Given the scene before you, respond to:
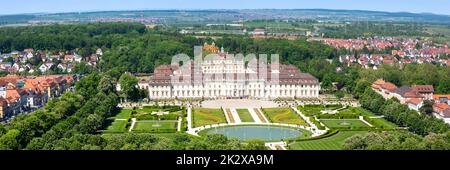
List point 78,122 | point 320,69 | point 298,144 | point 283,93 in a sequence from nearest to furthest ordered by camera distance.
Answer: point 298,144 < point 78,122 < point 283,93 < point 320,69

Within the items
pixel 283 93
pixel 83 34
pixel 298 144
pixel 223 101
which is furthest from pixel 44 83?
pixel 83 34

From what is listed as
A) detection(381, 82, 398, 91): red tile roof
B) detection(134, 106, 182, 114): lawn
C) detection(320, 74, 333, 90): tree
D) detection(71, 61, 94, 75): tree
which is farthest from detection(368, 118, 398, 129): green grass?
detection(71, 61, 94, 75): tree

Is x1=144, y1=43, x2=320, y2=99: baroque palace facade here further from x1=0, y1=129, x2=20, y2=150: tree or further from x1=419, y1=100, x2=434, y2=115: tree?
x1=0, y1=129, x2=20, y2=150: tree

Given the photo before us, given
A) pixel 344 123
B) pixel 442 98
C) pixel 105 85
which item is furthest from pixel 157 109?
pixel 442 98

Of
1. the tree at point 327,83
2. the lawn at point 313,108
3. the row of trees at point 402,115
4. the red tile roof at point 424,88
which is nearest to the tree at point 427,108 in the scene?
the row of trees at point 402,115

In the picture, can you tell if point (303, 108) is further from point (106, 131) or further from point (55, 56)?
point (55, 56)

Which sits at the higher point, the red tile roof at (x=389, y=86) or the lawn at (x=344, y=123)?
the red tile roof at (x=389, y=86)

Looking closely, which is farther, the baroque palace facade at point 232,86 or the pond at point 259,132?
the baroque palace facade at point 232,86

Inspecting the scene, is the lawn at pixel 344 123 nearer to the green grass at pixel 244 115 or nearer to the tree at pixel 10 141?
the green grass at pixel 244 115
